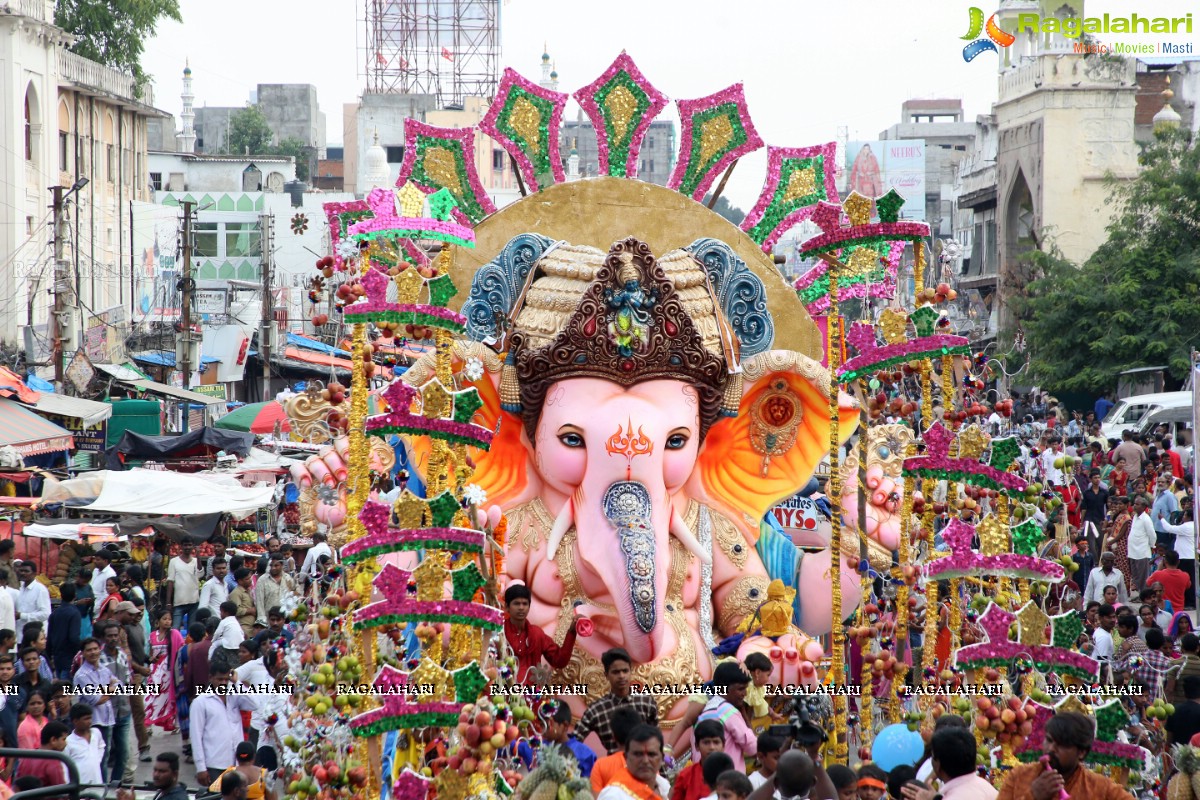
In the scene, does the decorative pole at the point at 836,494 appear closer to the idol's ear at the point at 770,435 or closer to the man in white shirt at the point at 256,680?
the idol's ear at the point at 770,435

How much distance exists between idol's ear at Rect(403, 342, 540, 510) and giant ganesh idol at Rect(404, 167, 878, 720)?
0.01 m

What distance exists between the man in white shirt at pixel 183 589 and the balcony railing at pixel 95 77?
23833 mm

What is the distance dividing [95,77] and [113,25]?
3009 mm

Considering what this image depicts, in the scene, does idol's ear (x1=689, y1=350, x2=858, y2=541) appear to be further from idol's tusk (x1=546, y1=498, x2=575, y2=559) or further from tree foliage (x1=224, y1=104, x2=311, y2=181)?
tree foliage (x1=224, y1=104, x2=311, y2=181)

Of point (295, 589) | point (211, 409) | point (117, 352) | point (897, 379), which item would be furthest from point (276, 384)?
point (897, 379)

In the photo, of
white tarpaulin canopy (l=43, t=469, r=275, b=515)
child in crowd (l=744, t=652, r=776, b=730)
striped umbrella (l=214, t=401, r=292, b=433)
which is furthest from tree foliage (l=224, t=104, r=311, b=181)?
child in crowd (l=744, t=652, r=776, b=730)

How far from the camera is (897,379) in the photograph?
8.41 meters

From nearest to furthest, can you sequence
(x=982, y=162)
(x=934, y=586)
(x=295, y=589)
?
(x=934, y=586) < (x=295, y=589) < (x=982, y=162)

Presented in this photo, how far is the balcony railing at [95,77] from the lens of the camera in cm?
3525

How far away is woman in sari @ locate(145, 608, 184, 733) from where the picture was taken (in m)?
11.4

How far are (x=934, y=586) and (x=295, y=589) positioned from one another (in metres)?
6.49

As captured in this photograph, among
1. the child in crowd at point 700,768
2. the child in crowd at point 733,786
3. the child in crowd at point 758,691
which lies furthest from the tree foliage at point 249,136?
the child in crowd at point 733,786

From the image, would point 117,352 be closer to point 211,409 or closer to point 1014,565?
point 211,409

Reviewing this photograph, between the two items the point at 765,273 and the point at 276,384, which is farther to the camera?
the point at 276,384
